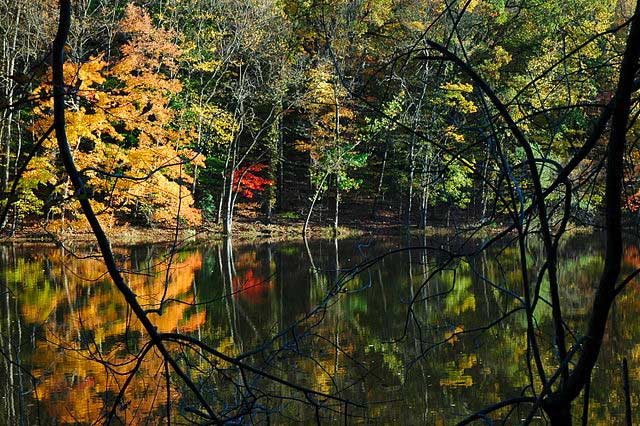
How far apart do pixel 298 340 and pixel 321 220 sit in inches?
1040

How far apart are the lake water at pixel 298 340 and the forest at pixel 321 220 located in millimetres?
63

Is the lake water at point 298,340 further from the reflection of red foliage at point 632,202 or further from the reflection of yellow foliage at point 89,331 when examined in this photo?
the reflection of red foliage at point 632,202

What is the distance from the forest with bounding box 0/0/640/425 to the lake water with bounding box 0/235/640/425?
63 mm

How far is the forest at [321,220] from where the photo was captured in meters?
1.57

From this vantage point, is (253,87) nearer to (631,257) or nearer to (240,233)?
(240,233)

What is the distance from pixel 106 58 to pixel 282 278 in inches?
587

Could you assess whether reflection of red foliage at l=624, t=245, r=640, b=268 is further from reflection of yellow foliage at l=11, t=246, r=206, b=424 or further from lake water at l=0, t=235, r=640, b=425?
reflection of yellow foliage at l=11, t=246, r=206, b=424

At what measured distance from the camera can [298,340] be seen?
257 cm

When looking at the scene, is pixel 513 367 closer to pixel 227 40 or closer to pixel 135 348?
pixel 135 348

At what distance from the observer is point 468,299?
12.5 metres

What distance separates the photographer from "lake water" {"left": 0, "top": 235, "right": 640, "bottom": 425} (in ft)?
20.9

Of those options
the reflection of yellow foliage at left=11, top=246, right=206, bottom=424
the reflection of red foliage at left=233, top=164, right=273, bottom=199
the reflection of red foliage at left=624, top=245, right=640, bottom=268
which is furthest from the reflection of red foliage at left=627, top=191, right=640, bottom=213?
the reflection of red foliage at left=233, top=164, right=273, bottom=199

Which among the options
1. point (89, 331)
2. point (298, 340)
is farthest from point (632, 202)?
point (89, 331)

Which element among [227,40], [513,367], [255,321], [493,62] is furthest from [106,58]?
[513,367]
